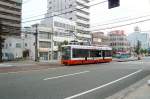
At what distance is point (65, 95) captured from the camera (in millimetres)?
11938

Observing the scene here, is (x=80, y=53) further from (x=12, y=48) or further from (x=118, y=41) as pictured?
(x=118, y=41)

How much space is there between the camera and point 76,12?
120 meters

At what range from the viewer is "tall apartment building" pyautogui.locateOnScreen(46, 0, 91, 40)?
115250 mm

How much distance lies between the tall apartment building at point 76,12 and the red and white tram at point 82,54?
64.5 meters

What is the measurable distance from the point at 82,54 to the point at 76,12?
3068 inches

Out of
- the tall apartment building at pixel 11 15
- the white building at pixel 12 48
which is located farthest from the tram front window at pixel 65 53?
the tall apartment building at pixel 11 15


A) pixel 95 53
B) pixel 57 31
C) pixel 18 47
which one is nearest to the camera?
pixel 95 53

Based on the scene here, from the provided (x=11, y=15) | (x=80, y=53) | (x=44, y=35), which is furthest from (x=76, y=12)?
(x=80, y=53)

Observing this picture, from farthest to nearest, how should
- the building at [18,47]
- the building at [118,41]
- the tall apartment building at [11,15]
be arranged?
the building at [118,41]
the tall apartment building at [11,15]
the building at [18,47]

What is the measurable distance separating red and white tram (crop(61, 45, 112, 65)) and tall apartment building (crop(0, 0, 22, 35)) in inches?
2505

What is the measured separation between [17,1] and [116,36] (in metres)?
73.6

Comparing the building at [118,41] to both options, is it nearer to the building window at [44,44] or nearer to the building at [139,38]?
the building at [139,38]

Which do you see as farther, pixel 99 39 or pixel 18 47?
pixel 99 39

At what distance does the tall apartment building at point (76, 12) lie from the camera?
115250 millimetres
